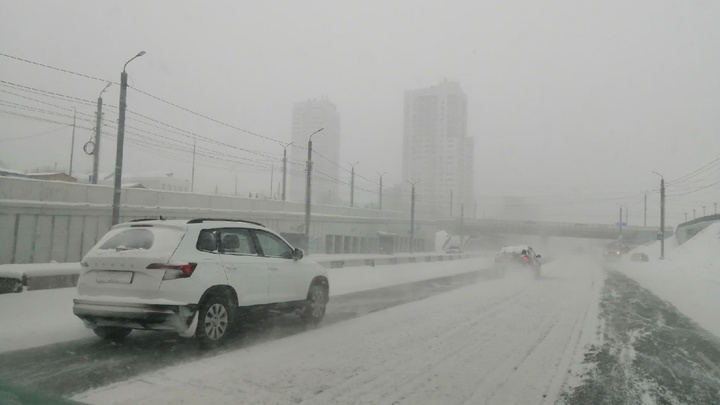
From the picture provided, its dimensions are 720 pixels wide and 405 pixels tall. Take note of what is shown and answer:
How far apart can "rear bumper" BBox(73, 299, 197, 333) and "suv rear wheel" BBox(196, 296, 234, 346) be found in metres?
0.19

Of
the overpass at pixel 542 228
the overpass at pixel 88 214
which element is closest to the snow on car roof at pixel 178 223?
the overpass at pixel 88 214

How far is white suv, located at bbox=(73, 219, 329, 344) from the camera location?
6.41 m

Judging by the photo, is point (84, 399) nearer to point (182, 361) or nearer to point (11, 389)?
point (11, 389)

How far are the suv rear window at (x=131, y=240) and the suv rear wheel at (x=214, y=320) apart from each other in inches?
41.8

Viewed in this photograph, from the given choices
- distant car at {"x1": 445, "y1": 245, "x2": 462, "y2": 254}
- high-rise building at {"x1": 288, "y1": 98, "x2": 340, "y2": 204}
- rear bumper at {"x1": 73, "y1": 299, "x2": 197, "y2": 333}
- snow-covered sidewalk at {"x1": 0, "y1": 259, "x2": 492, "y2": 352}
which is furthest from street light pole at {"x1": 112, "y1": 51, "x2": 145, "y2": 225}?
distant car at {"x1": 445, "y1": 245, "x2": 462, "y2": 254}

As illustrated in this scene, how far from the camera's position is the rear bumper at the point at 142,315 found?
250 inches

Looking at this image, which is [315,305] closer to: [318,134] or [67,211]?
[67,211]

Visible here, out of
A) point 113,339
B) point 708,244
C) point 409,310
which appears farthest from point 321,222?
point 113,339

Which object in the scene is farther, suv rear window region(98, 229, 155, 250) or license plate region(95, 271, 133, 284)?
suv rear window region(98, 229, 155, 250)

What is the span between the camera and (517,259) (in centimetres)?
2519

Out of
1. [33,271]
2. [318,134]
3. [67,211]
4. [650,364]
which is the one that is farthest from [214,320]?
[318,134]

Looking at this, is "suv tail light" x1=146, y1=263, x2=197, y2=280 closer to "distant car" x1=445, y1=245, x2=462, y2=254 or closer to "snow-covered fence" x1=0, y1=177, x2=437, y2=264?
"snow-covered fence" x1=0, y1=177, x2=437, y2=264

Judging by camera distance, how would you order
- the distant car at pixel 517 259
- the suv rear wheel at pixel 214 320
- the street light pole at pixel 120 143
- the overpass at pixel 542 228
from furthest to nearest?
the overpass at pixel 542 228
the distant car at pixel 517 259
the street light pole at pixel 120 143
the suv rear wheel at pixel 214 320

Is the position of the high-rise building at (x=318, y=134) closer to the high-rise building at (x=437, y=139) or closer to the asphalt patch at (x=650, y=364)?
the high-rise building at (x=437, y=139)
